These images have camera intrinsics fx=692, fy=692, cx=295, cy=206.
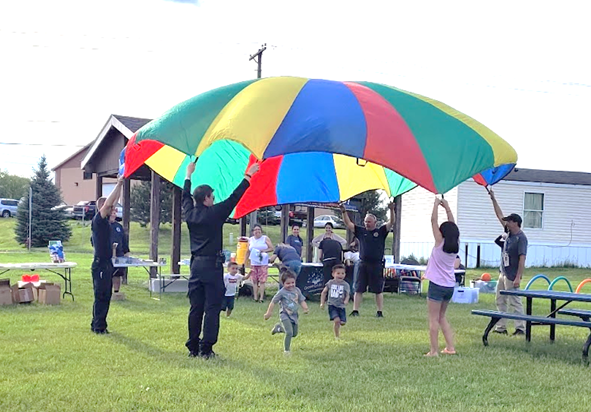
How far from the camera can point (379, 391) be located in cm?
628

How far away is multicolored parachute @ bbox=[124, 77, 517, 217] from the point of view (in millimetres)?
7758

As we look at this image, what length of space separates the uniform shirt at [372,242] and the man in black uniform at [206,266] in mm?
4624

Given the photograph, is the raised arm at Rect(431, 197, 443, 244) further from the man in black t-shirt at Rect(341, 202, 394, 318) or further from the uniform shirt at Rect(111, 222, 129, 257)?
the uniform shirt at Rect(111, 222, 129, 257)

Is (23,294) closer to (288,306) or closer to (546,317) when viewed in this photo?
(288,306)

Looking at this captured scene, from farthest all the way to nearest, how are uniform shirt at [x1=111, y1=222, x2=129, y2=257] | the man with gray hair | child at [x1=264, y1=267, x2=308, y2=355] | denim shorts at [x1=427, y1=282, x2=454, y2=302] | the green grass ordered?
1. uniform shirt at [x1=111, y1=222, x2=129, y2=257]
2. the man with gray hair
3. denim shorts at [x1=427, y1=282, x2=454, y2=302]
4. child at [x1=264, y1=267, x2=308, y2=355]
5. the green grass

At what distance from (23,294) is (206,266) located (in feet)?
→ 21.0

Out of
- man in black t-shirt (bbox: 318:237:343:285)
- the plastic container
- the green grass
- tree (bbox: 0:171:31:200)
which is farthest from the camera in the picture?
tree (bbox: 0:171:31:200)

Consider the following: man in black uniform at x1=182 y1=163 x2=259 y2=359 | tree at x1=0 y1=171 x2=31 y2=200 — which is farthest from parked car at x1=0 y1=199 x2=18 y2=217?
man in black uniform at x1=182 y1=163 x2=259 y2=359

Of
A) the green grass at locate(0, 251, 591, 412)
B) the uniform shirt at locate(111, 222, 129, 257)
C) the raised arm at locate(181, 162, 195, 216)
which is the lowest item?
the green grass at locate(0, 251, 591, 412)

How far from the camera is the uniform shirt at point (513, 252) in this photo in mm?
9875

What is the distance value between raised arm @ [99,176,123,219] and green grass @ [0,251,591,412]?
165 cm

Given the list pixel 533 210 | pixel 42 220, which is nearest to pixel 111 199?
pixel 533 210

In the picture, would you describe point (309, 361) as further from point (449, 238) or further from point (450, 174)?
point (450, 174)

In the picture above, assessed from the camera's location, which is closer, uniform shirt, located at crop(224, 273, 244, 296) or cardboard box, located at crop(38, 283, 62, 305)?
uniform shirt, located at crop(224, 273, 244, 296)
